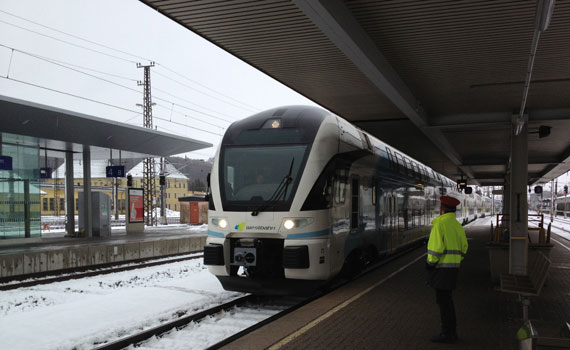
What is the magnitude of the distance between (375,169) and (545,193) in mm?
102092

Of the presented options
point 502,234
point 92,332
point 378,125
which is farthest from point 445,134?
point 92,332

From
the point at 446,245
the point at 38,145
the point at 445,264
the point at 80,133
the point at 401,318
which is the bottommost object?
the point at 401,318

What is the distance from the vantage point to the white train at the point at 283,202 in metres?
7.98

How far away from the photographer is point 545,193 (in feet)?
328

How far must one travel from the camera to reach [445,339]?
5688 mm

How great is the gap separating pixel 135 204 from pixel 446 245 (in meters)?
22.1

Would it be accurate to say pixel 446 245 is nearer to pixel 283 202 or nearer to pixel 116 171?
pixel 283 202

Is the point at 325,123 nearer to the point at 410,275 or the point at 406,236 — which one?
the point at 410,275

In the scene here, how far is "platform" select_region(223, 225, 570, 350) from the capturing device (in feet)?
18.7

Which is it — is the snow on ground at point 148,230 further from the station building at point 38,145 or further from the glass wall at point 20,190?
the glass wall at point 20,190

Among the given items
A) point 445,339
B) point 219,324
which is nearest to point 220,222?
point 219,324

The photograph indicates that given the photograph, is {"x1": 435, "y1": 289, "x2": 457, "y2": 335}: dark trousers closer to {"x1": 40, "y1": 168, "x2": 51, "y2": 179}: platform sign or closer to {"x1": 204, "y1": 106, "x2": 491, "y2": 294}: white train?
{"x1": 204, "y1": 106, "x2": 491, "y2": 294}: white train

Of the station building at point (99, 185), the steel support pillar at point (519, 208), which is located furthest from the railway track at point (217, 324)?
the station building at point (99, 185)

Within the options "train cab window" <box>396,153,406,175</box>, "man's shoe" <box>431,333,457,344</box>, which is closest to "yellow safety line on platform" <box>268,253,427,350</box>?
"man's shoe" <box>431,333,457,344</box>
